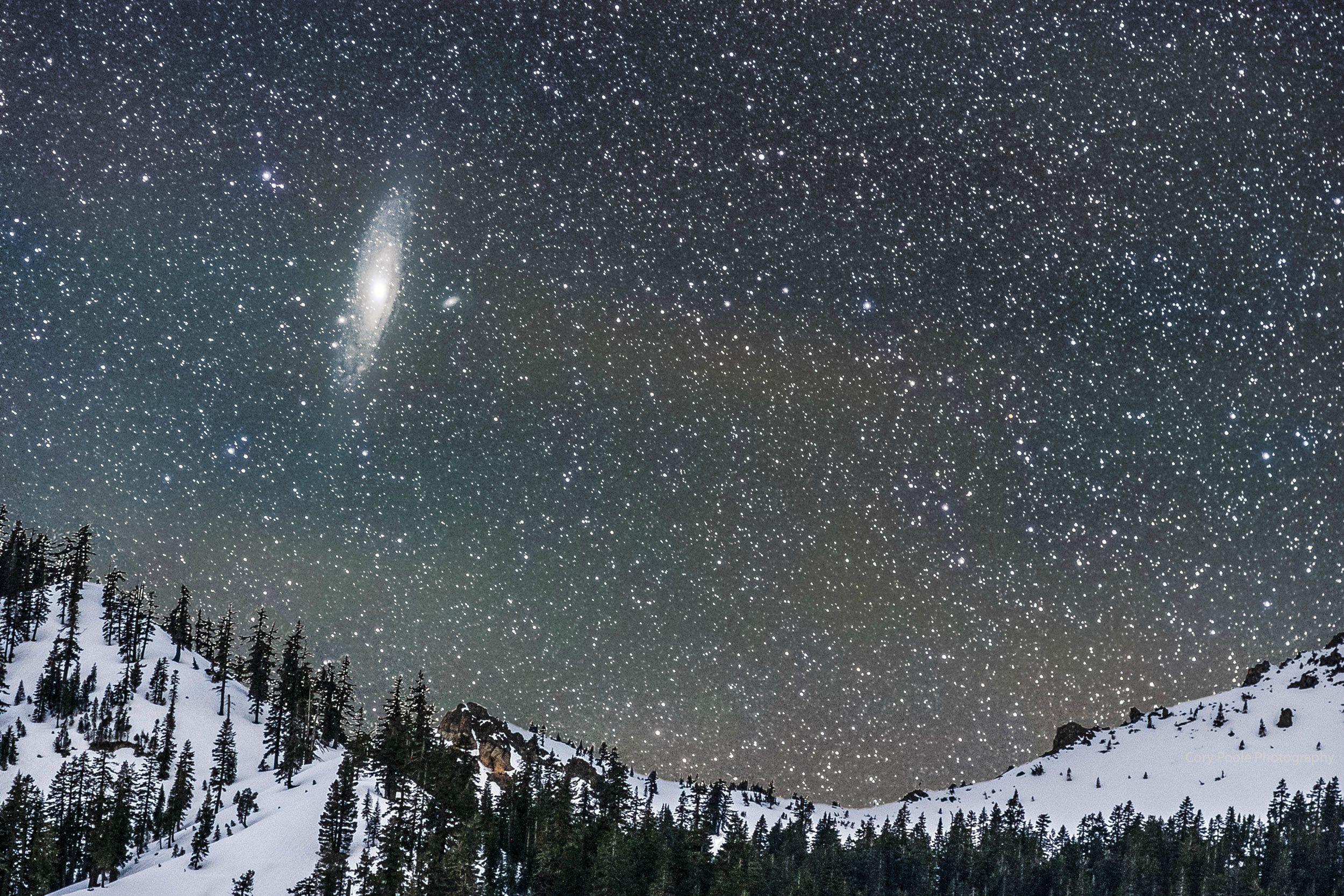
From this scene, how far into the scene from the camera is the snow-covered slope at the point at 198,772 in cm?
8012

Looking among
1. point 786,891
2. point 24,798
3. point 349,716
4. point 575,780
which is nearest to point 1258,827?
point 786,891

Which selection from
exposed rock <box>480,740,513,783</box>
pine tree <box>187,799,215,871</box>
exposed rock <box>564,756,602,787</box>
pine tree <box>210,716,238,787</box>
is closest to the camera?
pine tree <box>187,799,215,871</box>

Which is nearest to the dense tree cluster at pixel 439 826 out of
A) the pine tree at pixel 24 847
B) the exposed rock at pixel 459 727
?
the pine tree at pixel 24 847

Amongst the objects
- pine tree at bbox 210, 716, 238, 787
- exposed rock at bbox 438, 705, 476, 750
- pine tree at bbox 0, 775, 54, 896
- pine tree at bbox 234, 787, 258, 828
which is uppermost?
exposed rock at bbox 438, 705, 476, 750

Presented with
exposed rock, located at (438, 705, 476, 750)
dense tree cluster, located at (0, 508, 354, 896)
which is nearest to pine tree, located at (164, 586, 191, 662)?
dense tree cluster, located at (0, 508, 354, 896)

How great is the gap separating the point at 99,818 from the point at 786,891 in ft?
220

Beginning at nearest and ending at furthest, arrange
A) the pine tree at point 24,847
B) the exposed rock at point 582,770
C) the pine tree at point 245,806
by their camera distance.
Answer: the pine tree at point 24,847
the pine tree at point 245,806
the exposed rock at point 582,770

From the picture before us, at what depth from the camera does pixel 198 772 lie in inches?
4429

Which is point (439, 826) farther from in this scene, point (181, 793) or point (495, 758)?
point (495, 758)

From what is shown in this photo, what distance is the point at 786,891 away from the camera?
9756 centimetres

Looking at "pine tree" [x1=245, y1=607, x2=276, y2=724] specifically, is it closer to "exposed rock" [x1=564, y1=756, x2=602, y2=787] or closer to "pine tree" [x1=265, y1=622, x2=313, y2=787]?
"pine tree" [x1=265, y1=622, x2=313, y2=787]

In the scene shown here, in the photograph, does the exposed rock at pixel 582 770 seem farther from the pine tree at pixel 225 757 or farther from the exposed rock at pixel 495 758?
the pine tree at pixel 225 757

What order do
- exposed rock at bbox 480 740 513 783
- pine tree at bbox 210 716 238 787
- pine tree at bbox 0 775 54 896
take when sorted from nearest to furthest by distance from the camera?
pine tree at bbox 0 775 54 896, pine tree at bbox 210 716 238 787, exposed rock at bbox 480 740 513 783

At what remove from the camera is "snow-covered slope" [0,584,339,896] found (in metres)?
80.1
